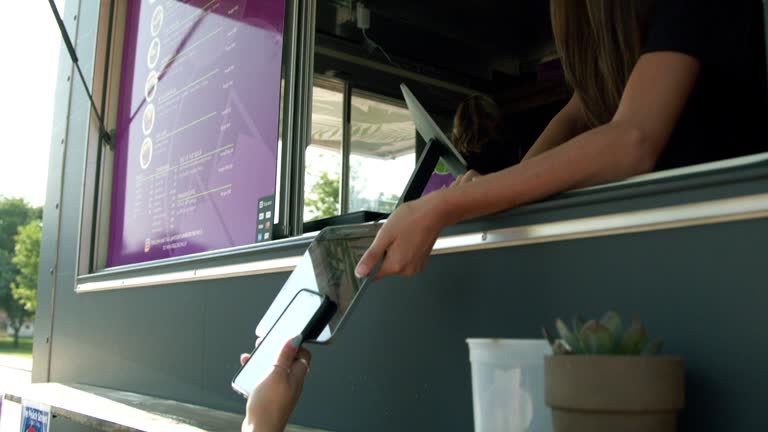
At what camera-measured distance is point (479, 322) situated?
129 cm

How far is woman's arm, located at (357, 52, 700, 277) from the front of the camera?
107 cm

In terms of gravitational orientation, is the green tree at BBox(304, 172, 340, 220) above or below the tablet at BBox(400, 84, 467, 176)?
above

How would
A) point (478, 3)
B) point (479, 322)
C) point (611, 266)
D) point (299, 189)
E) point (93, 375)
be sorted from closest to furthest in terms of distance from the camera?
point (611, 266), point (479, 322), point (299, 189), point (93, 375), point (478, 3)

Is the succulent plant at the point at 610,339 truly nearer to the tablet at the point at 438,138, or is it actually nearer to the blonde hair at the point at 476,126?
the tablet at the point at 438,138

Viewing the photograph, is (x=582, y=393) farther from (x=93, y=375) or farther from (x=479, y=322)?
(x=93, y=375)

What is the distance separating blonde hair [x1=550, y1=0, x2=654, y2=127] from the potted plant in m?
0.64

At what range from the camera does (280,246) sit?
1.87 meters

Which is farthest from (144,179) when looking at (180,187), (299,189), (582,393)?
(582,393)

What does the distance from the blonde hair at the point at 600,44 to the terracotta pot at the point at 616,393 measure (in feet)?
2.18

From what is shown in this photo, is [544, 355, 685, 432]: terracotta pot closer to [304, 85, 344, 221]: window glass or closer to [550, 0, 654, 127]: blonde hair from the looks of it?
[550, 0, 654, 127]: blonde hair

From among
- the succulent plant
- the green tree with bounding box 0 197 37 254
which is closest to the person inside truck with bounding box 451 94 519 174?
the succulent plant

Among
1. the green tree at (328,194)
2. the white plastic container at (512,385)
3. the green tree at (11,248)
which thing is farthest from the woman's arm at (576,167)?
the green tree at (11,248)

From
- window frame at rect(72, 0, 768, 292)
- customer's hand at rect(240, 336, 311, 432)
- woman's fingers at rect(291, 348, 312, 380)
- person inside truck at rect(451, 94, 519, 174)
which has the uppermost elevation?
person inside truck at rect(451, 94, 519, 174)

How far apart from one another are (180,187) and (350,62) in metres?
2.56
